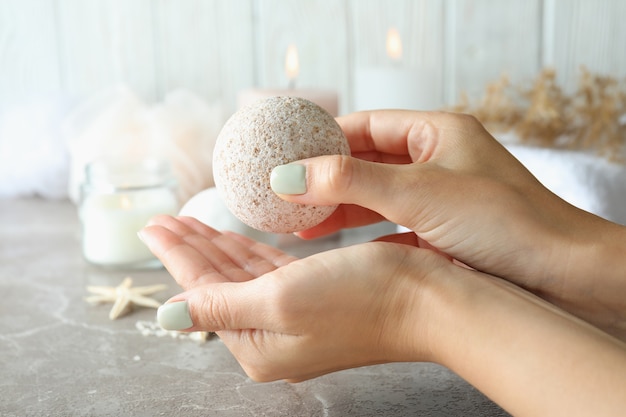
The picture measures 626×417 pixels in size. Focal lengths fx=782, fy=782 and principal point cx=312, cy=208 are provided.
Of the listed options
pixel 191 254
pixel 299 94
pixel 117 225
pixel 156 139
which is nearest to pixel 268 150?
pixel 191 254

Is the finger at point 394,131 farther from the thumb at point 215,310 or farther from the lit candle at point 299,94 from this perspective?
the lit candle at point 299,94

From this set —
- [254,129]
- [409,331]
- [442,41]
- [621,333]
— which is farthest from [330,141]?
[442,41]

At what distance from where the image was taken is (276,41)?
73.2 inches

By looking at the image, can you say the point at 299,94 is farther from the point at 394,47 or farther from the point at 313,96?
the point at 394,47

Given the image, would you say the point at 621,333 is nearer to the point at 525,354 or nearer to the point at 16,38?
the point at 525,354

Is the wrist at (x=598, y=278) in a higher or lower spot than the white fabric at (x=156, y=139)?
lower

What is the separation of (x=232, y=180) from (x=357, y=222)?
11.3 inches

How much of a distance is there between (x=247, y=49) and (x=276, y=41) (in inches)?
2.9

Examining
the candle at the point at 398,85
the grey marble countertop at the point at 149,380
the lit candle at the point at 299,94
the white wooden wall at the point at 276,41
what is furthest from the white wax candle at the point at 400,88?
the grey marble countertop at the point at 149,380

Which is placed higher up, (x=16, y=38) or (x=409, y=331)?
(x=16, y=38)

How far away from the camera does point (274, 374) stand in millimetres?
757

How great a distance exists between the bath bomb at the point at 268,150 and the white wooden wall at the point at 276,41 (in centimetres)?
107

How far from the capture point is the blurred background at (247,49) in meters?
1.80

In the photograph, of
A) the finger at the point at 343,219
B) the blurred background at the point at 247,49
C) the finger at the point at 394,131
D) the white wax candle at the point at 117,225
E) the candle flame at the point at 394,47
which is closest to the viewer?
the finger at the point at 394,131
